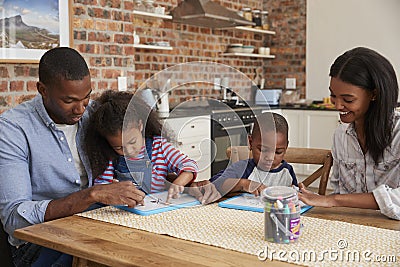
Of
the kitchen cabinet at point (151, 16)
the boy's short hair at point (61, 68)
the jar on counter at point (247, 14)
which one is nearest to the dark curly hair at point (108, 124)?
the boy's short hair at point (61, 68)

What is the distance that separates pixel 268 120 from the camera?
5.81 ft

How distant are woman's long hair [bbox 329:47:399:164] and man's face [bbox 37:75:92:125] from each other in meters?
0.90

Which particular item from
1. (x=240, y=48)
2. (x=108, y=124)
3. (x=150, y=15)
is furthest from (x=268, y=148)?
(x=240, y=48)

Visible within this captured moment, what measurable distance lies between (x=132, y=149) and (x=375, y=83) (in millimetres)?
877

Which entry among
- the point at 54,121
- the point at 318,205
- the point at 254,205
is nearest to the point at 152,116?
the point at 54,121

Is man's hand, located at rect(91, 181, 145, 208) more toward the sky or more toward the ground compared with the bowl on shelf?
more toward the ground

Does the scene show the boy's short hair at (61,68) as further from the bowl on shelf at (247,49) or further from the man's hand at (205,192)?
the bowl on shelf at (247,49)

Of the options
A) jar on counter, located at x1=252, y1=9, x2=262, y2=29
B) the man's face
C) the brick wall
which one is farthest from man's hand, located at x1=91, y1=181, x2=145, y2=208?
jar on counter, located at x1=252, y1=9, x2=262, y2=29

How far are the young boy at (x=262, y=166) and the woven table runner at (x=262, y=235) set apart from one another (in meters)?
0.19

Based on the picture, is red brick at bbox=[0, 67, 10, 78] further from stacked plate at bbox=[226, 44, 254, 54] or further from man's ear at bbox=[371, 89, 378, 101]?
stacked plate at bbox=[226, 44, 254, 54]

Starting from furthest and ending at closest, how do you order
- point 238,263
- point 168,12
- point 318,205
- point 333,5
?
point 333,5
point 168,12
point 318,205
point 238,263

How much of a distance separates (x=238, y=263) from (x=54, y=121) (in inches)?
41.2

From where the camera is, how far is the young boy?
1.79 meters

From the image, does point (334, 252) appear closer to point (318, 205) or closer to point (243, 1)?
point (318, 205)
